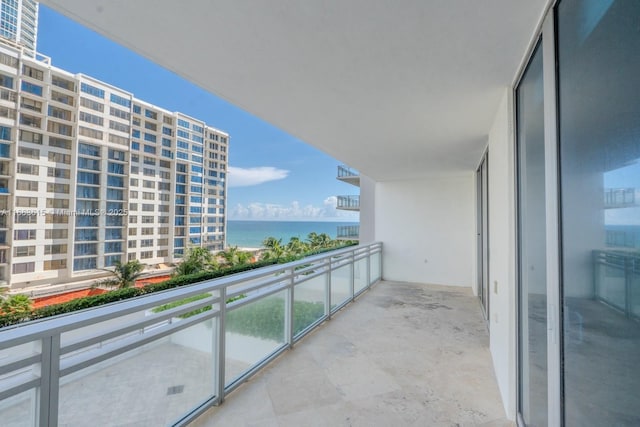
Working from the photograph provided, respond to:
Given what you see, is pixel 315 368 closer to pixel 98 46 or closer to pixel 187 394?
pixel 187 394

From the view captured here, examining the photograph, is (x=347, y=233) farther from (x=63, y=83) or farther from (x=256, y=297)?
(x=63, y=83)

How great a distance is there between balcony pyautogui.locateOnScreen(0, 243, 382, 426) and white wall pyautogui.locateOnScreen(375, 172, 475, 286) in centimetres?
429

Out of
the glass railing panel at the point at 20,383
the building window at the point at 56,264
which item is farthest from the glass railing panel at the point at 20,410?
the building window at the point at 56,264

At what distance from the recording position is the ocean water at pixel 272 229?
2356 inches

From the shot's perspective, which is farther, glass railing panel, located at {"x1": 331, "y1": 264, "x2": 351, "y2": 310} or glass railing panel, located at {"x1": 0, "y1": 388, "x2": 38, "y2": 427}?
glass railing panel, located at {"x1": 331, "y1": 264, "x2": 351, "y2": 310}

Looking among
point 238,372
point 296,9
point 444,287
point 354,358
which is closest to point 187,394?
point 238,372

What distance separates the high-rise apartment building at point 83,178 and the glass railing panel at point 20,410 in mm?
16916

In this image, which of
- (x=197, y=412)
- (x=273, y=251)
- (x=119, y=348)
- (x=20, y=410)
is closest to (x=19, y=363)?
(x=20, y=410)

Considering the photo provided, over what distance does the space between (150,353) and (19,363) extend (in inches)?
25.7

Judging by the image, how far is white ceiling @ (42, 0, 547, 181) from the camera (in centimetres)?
137

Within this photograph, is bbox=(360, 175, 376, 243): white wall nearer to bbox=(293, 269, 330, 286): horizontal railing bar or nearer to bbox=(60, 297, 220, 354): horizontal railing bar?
bbox=(293, 269, 330, 286): horizontal railing bar

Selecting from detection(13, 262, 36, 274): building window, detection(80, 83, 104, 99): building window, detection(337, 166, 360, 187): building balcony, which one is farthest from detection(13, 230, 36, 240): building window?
detection(337, 166, 360, 187): building balcony

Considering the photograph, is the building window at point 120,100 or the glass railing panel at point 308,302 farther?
the building window at point 120,100

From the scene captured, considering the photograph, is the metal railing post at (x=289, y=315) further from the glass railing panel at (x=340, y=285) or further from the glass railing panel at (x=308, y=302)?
the glass railing panel at (x=340, y=285)
